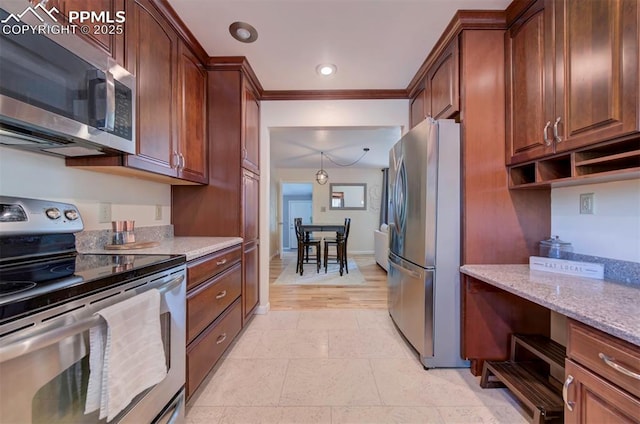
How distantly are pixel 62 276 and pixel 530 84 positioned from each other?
7.91 ft

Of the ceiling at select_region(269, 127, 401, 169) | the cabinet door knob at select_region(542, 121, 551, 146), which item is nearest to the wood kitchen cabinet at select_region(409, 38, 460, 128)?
the cabinet door knob at select_region(542, 121, 551, 146)

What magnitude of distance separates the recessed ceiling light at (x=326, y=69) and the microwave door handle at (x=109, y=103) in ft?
5.38

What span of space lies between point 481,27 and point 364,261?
481 cm

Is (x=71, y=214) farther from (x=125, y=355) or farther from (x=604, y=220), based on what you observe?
(x=604, y=220)

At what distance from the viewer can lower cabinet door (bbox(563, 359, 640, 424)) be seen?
0.76 meters

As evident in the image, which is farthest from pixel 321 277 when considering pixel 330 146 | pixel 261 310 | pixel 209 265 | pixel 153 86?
pixel 153 86

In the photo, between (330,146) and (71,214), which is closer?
(71,214)

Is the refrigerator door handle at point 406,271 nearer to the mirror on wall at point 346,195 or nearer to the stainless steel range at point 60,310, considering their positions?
the stainless steel range at point 60,310

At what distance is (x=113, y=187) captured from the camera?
1647mm

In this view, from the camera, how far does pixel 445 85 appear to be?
75.6 inches

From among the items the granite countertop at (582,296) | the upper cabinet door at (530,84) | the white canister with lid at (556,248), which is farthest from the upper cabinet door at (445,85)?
the granite countertop at (582,296)

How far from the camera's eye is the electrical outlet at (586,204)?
143 cm

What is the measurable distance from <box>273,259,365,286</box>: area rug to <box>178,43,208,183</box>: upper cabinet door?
248 centimetres

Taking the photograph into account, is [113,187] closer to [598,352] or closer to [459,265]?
[459,265]
